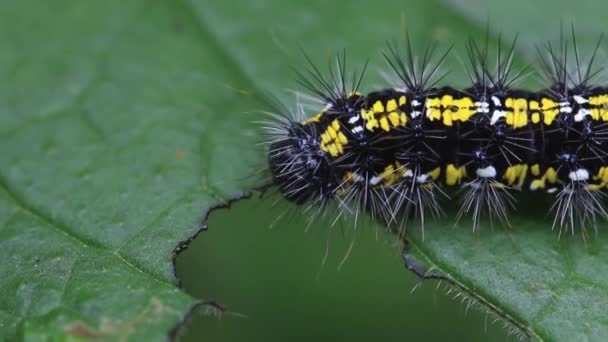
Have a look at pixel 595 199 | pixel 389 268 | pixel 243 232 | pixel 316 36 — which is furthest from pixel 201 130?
pixel 595 199

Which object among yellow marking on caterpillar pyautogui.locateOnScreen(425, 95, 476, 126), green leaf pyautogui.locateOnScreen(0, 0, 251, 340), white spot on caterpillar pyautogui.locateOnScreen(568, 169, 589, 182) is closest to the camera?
green leaf pyautogui.locateOnScreen(0, 0, 251, 340)

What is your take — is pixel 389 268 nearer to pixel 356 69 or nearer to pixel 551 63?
pixel 356 69

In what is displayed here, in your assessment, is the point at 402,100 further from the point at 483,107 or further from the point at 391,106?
the point at 483,107

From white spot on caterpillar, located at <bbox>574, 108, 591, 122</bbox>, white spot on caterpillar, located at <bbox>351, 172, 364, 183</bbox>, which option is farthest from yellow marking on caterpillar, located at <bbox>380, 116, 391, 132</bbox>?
white spot on caterpillar, located at <bbox>574, 108, 591, 122</bbox>

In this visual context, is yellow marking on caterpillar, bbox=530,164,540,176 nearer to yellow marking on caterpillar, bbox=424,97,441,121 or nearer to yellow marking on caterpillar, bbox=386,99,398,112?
yellow marking on caterpillar, bbox=424,97,441,121

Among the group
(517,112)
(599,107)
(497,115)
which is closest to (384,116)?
(497,115)

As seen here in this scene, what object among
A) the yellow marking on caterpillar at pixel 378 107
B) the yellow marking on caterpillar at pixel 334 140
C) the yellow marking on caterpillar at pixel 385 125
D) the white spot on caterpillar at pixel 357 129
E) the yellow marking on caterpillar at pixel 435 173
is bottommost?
the yellow marking on caterpillar at pixel 435 173

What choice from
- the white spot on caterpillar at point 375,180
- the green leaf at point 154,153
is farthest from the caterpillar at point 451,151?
the green leaf at point 154,153

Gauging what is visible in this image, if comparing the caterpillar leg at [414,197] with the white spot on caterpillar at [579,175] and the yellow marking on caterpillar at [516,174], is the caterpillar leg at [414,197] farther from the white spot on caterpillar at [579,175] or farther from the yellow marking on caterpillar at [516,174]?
the white spot on caterpillar at [579,175]
